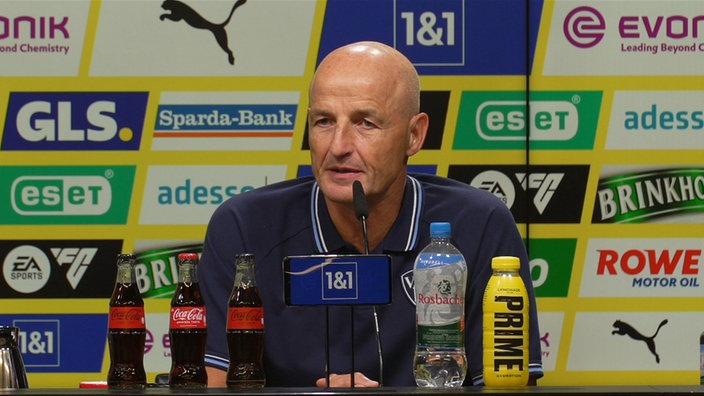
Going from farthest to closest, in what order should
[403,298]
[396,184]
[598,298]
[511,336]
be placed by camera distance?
[598,298]
[396,184]
[403,298]
[511,336]

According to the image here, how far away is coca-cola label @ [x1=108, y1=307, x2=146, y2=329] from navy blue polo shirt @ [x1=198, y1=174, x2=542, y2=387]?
351 millimetres

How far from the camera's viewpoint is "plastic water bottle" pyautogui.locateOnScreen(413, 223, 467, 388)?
160 cm

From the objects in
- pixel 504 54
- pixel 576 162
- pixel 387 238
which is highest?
pixel 504 54

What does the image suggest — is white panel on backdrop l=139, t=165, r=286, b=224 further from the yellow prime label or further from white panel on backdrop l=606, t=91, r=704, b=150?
the yellow prime label

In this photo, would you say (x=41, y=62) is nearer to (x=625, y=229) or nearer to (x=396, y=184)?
(x=396, y=184)

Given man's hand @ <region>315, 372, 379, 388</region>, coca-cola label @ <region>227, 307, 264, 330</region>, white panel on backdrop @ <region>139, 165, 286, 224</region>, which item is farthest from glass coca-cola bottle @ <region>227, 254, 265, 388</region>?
white panel on backdrop @ <region>139, 165, 286, 224</region>

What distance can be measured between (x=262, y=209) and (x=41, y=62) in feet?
4.58

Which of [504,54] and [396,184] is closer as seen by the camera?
[396,184]

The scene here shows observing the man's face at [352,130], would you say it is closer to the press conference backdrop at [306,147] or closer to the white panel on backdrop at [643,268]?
the press conference backdrop at [306,147]

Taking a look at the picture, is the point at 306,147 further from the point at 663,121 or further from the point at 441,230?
the point at 441,230

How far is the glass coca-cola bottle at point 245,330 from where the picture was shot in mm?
1628

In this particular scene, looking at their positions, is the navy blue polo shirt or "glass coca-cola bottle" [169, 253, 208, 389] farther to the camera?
the navy blue polo shirt

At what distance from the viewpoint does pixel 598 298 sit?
319cm

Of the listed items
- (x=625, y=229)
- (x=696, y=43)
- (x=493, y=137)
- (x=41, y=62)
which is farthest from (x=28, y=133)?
(x=696, y=43)
